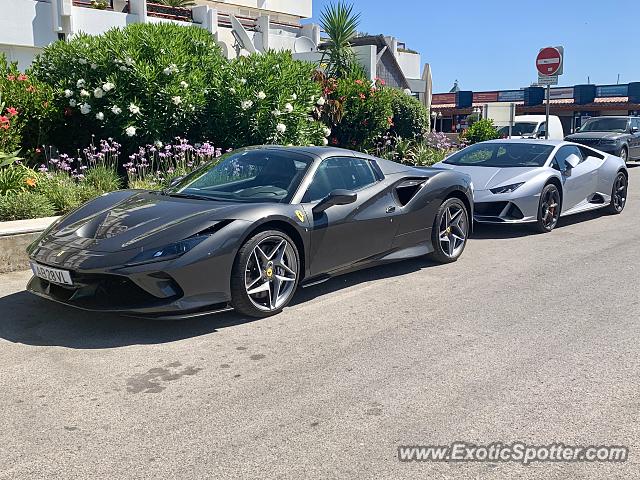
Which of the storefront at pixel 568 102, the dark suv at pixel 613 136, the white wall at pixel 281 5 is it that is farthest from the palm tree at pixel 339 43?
the storefront at pixel 568 102

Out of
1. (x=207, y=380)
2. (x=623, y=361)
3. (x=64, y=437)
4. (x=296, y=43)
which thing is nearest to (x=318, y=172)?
(x=207, y=380)

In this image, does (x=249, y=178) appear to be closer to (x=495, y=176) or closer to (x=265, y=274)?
(x=265, y=274)

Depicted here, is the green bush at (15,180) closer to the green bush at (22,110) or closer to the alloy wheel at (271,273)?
the green bush at (22,110)

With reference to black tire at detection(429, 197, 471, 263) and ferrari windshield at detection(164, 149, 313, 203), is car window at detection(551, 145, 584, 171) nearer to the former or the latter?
black tire at detection(429, 197, 471, 263)

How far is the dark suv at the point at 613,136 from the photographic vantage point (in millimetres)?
18812

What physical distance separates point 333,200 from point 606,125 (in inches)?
701

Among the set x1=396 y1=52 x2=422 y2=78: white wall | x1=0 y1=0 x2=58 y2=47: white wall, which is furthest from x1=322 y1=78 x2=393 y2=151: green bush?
x1=396 y1=52 x2=422 y2=78: white wall

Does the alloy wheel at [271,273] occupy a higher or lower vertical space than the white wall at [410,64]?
lower

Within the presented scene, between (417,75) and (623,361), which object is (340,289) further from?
(417,75)

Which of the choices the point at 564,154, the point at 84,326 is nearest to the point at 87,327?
the point at 84,326

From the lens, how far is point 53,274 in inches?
183

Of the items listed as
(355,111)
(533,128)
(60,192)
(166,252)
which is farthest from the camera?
(533,128)

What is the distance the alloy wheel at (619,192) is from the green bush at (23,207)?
8.27 metres

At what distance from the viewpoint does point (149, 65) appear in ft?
32.8
